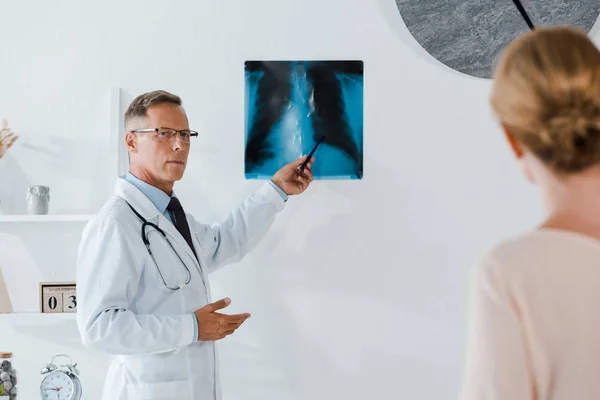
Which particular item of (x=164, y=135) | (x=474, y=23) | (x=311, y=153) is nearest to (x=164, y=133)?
(x=164, y=135)

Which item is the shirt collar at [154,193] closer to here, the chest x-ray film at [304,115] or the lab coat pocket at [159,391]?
the chest x-ray film at [304,115]

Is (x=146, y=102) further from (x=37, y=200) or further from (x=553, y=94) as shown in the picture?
(x=553, y=94)

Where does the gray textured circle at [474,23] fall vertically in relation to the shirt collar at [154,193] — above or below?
above

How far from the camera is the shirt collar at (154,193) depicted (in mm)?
1864

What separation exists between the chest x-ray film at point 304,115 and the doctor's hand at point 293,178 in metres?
0.07

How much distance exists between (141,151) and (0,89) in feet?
1.99

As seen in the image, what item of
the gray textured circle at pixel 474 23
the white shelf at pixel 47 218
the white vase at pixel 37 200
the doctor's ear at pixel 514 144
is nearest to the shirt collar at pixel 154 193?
the white shelf at pixel 47 218

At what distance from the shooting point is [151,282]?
1.75 metres

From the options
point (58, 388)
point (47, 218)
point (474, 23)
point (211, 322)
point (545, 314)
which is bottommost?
point (58, 388)

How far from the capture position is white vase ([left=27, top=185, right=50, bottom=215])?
207cm

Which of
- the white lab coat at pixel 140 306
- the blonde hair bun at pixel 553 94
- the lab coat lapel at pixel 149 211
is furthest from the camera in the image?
the lab coat lapel at pixel 149 211

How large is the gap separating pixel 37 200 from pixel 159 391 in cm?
72

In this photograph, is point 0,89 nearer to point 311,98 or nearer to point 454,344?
point 311,98

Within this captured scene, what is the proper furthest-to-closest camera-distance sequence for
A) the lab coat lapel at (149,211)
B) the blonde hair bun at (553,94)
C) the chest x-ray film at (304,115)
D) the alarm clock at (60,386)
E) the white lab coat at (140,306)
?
the chest x-ray film at (304,115) → the alarm clock at (60,386) → the lab coat lapel at (149,211) → the white lab coat at (140,306) → the blonde hair bun at (553,94)
